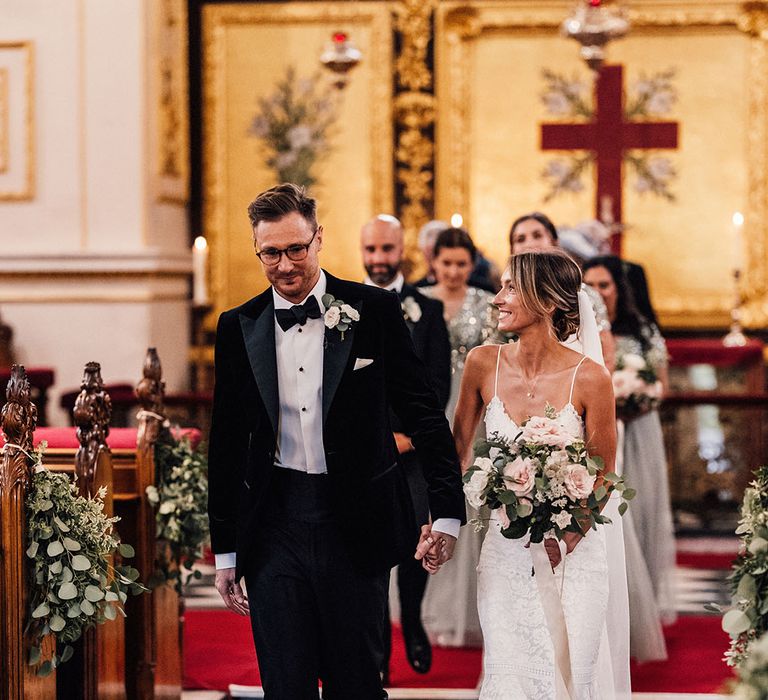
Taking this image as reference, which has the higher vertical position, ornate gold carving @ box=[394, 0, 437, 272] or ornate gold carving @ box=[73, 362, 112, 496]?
ornate gold carving @ box=[394, 0, 437, 272]

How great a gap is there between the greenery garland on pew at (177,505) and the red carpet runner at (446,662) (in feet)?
2.86

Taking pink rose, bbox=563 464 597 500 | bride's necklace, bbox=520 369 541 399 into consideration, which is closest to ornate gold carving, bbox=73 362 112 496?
bride's necklace, bbox=520 369 541 399

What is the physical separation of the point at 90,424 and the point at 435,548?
5.32 ft

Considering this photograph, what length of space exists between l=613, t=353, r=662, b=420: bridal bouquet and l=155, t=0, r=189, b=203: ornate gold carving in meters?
4.98

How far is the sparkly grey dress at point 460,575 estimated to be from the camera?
716 centimetres

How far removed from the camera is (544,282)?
462 centimetres

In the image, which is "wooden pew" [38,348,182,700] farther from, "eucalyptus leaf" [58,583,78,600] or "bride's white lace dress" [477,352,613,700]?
"bride's white lace dress" [477,352,613,700]

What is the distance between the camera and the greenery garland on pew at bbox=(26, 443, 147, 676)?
4.38 meters

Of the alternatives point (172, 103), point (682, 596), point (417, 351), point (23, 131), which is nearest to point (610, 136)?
point (172, 103)

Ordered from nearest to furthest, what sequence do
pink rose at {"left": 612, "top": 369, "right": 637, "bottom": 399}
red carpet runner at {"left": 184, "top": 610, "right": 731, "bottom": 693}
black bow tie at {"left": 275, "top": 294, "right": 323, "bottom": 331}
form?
black bow tie at {"left": 275, "top": 294, "right": 323, "bottom": 331}, red carpet runner at {"left": 184, "top": 610, "right": 731, "bottom": 693}, pink rose at {"left": 612, "top": 369, "right": 637, "bottom": 399}

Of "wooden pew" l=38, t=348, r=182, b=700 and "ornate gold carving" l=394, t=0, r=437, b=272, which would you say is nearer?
"wooden pew" l=38, t=348, r=182, b=700

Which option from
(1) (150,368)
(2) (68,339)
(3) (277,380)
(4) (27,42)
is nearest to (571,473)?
(3) (277,380)

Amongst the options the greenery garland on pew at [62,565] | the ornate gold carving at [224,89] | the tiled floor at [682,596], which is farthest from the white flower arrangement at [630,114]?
the greenery garland on pew at [62,565]

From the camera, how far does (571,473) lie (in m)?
4.29
